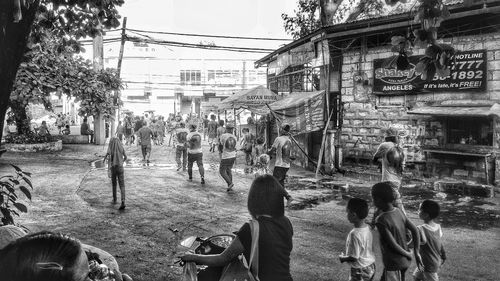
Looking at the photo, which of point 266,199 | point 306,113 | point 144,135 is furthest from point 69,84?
point 266,199

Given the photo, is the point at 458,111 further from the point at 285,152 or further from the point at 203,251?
the point at 203,251

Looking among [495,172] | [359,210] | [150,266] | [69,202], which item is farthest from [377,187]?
[495,172]

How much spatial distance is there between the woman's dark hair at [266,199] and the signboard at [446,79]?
32.1 ft

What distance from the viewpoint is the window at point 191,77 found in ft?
181

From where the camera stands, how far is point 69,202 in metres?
10.0

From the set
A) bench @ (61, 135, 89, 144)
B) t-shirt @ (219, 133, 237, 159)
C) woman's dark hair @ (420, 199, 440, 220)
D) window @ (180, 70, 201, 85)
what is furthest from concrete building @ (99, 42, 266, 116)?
woman's dark hair @ (420, 199, 440, 220)

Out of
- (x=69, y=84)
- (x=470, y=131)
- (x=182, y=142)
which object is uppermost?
(x=69, y=84)

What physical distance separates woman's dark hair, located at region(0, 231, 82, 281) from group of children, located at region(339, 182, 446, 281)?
2653 mm

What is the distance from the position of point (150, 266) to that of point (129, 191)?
569cm

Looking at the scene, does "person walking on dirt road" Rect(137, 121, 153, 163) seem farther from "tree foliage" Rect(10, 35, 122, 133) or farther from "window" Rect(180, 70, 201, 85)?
"window" Rect(180, 70, 201, 85)

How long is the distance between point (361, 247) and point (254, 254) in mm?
1506

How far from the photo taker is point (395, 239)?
387 cm

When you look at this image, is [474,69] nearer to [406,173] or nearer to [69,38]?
[406,173]

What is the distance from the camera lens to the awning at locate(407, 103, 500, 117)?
11004mm
